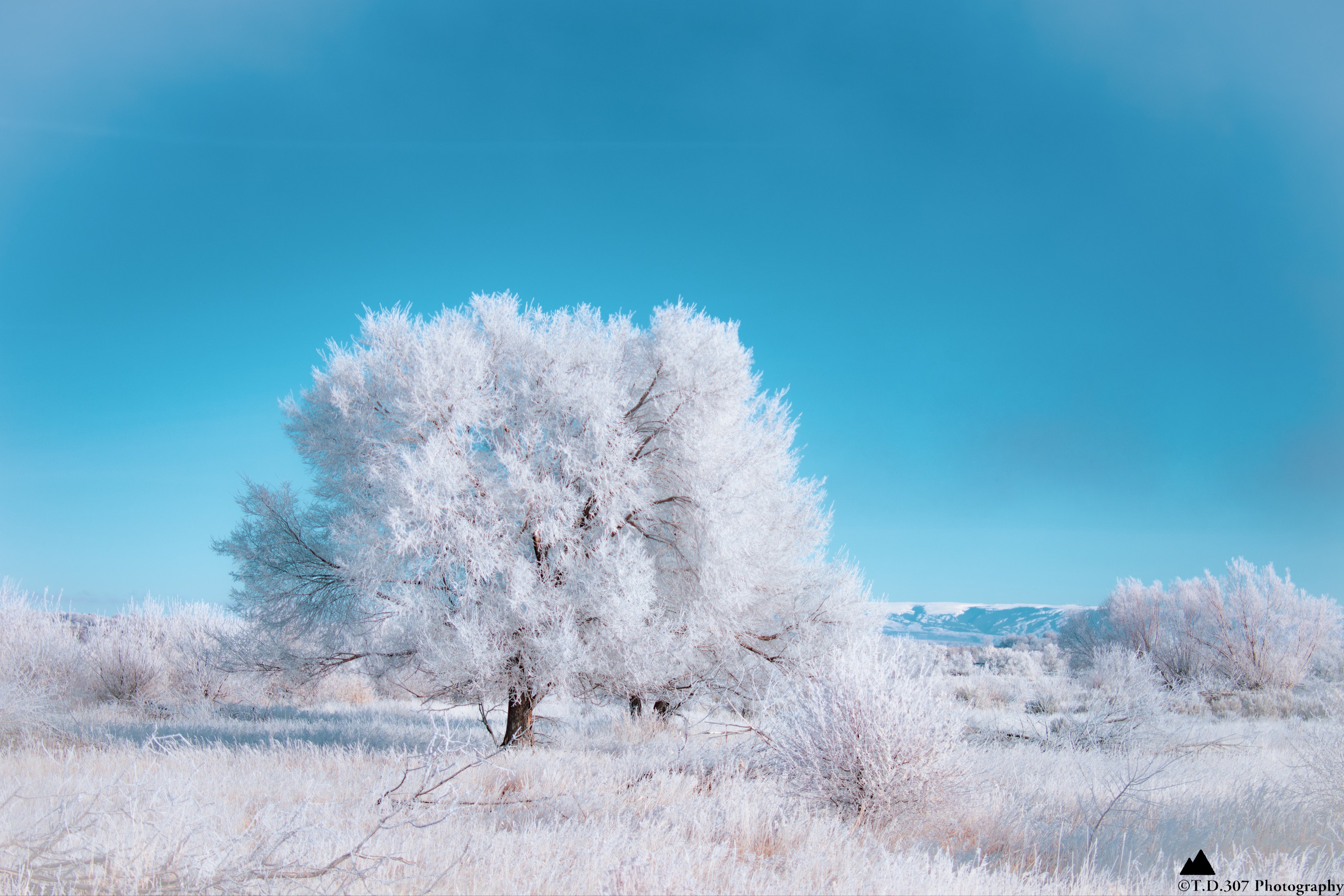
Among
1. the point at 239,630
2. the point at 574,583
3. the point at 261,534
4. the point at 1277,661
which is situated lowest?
the point at 1277,661

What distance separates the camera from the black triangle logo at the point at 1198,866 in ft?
14.7

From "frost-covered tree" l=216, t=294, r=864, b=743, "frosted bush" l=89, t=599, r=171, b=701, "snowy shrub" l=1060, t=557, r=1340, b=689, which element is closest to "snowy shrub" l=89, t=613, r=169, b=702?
"frosted bush" l=89, t=599, r=171, b=701

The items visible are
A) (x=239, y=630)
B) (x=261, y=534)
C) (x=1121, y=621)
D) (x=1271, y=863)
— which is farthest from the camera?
(x=1121, y=621)

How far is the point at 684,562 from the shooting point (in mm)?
9367

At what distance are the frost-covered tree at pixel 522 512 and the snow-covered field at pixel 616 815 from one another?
1134mm

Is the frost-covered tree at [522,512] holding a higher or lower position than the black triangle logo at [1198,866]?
higher

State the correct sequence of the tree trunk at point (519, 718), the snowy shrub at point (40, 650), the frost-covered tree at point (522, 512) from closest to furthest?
1. the frost-covered tree at point (522, 512)
2. the tree trunk at point (519, 718)
3. the snowy shrub at point (40, 650)

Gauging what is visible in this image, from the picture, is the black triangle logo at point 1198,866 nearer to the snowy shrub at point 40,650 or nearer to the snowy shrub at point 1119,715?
the snowy shrub at point 1119,715

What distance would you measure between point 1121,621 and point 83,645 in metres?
36.1

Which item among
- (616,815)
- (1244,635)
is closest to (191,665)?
(616,815)

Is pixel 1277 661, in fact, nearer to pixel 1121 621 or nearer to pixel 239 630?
pixel 1121 621

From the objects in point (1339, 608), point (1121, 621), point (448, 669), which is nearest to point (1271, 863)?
point (448, 669)

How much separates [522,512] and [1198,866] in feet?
22.5

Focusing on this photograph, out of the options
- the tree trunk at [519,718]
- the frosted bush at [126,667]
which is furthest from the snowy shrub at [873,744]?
the frosted bush at [126,667]
